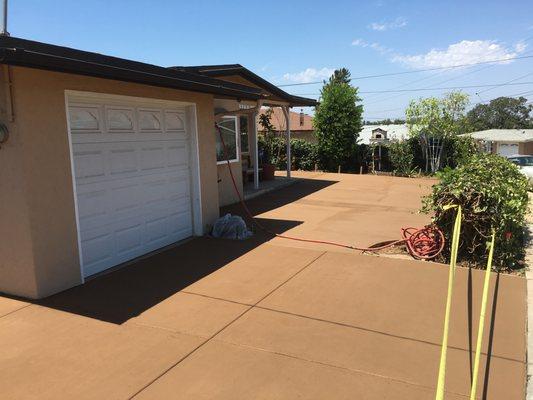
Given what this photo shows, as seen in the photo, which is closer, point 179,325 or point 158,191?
point 179,325

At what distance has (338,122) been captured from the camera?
20.4 meters

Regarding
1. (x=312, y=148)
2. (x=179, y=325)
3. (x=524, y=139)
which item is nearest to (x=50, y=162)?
(x=179, y=325)

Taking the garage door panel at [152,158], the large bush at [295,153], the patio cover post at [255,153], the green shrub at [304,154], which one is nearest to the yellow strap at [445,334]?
the garage door panel at [152,158]

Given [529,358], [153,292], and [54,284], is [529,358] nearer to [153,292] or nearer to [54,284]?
[153,292]

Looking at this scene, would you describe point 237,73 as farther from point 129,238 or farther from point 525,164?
point 525,164

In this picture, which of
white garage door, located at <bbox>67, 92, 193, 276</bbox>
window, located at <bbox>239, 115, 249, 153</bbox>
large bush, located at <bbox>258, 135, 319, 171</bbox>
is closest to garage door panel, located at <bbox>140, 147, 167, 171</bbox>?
A: white garage door, located at <bbox>67, 92, 193, 276</bbox>

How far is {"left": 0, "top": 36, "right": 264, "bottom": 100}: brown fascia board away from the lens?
164 inches

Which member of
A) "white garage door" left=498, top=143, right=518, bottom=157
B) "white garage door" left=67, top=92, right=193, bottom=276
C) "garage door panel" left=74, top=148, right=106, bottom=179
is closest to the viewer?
"garage door panel" left=74, top=148, right=106, bottom=179

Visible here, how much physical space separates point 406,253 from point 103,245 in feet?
15.7

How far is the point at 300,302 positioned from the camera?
17.0 feet

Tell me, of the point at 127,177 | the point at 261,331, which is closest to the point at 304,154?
the point at 127,177

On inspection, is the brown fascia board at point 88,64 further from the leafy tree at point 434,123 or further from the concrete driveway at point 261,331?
the leafy tree at point 434,123

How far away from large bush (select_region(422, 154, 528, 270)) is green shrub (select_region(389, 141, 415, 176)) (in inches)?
542

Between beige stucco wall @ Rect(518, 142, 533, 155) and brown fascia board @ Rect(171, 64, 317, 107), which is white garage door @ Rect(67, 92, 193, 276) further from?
beige stucco wall @ Rect(518, 142, 533, 155)
